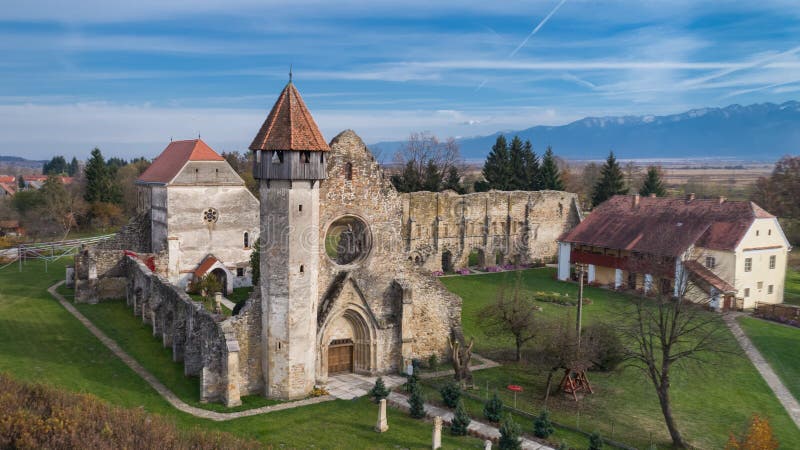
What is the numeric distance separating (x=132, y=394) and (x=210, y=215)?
19.8m

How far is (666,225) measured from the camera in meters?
43.5

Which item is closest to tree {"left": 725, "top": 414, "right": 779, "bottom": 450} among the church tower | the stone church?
the stone church

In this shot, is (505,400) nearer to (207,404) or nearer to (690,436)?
(690,436)

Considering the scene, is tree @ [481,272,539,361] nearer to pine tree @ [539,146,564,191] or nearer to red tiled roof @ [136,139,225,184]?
red tiled roof @ [136,139,225,184]

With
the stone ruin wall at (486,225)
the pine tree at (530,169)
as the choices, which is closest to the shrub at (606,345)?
the stone ruin wall at (486,225)

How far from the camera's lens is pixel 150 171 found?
43094 millimetres

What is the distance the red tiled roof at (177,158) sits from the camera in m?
39.0

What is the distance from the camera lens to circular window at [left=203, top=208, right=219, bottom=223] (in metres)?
39.5

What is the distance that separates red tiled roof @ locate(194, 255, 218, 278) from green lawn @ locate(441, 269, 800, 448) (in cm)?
1885

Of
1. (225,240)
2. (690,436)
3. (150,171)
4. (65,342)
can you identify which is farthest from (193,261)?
(690,436)

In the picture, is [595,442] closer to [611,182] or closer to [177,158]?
[177,158]

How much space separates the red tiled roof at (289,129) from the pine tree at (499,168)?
4867 cm

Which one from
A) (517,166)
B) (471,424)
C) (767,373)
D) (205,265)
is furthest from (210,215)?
(517,166)

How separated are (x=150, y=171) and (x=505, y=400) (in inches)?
1265
